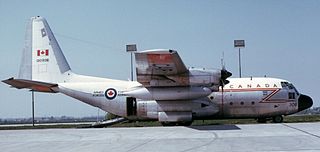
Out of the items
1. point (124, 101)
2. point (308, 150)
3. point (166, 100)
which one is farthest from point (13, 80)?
point (308, 150)

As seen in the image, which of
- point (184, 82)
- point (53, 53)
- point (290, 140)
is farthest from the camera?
point (53, 53)

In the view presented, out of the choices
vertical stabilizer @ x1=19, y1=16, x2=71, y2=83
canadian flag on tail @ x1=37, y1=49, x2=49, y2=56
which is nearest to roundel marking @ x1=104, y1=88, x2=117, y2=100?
vertical stabilizer @ x1=19, y1=16, x2=71, y2=83

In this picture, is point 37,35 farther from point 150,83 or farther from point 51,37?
point 150,83

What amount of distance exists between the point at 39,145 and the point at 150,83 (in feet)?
39.4

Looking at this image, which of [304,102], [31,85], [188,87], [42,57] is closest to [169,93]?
[188,87]

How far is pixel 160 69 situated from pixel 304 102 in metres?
10.9

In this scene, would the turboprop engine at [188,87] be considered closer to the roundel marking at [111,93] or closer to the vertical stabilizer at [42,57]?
the roundel marking at [111,93]

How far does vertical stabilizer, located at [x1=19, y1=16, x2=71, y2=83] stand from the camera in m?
28.1

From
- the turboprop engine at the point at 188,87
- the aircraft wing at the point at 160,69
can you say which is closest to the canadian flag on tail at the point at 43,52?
the turboprop engine at the point at 188,87

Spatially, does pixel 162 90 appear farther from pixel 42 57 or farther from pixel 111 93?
pixel 42 57

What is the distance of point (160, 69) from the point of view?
22891 mm

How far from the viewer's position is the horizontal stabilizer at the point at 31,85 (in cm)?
2572

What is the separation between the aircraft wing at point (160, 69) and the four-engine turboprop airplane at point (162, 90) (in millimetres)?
57

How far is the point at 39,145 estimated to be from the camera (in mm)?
13219
